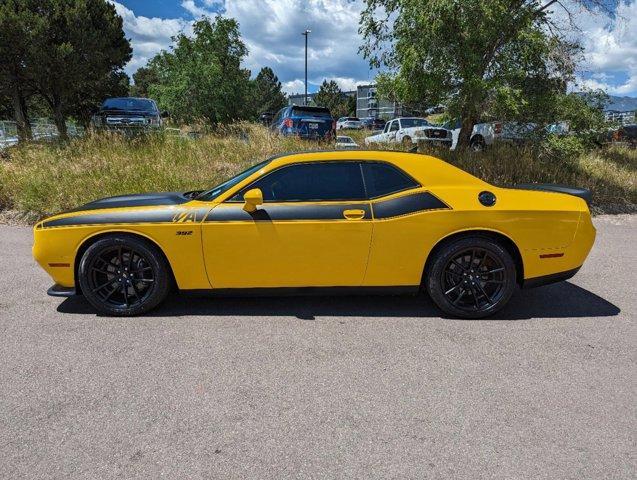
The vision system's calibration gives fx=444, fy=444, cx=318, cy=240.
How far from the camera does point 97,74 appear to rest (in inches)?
530

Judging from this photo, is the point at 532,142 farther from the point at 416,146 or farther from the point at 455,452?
the point at 455,452

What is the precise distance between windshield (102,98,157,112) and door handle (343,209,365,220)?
12.1 metres

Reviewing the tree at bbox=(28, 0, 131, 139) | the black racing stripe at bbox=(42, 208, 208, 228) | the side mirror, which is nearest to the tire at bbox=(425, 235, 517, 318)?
the side mirror

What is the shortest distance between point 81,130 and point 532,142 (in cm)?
Result: 1057

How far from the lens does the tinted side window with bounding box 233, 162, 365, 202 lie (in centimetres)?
372

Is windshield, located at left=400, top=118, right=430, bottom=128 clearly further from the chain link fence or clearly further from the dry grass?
the chain link fence

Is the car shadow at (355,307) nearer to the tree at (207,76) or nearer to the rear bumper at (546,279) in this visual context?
the rear bumper at (546,279)

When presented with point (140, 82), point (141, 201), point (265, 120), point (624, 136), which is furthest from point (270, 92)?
point (141, 201)

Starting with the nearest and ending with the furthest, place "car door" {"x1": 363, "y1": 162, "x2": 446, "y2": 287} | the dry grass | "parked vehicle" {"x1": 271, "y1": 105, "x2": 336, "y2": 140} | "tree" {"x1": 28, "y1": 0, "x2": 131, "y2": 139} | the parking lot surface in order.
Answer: the parking lot surface, "car door" {"x1": 363, "y1": 162, "x2": 446, "y2": 287}, the dry grass, "tree" {"x1": 28, "y1": 0, "x2": 131, "y2": 139}, "parked vehicle" {"x1": 271, "y1": 105, "x2": 336, "y2": 140}

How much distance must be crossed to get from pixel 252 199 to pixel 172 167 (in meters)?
5.81

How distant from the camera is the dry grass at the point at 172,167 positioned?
8.00 meters

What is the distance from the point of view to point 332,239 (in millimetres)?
3613

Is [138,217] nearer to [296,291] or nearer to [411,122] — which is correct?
[296,291]

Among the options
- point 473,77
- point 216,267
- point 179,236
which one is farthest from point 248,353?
point 473,77
